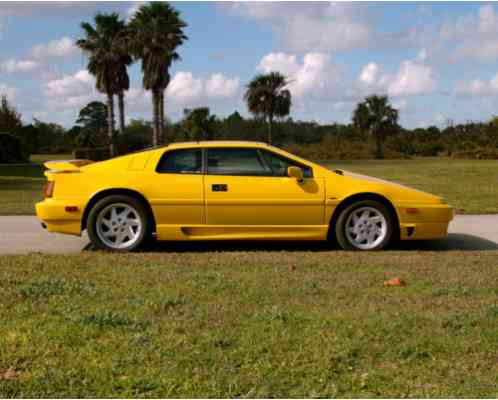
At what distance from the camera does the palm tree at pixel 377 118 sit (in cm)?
6831

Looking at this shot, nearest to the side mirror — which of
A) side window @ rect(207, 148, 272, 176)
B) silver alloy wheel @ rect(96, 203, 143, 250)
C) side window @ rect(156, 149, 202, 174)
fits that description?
side window @ rect(207, 148, 272, 176)

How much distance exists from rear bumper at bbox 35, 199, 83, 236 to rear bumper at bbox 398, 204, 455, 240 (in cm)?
376

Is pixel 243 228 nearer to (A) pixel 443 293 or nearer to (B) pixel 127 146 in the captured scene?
(A) pixel 443 293

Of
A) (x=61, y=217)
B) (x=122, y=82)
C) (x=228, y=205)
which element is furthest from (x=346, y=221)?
(x=122, y=82)

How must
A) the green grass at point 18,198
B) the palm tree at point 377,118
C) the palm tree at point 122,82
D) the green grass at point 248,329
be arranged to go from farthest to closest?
the palm tree at point 377,118 < the palm tree at point 122,82 < the green grass at point 18,198 < the green grass at point 248,329

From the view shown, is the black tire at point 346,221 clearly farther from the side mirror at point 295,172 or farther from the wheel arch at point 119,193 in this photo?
the wheel arch at point 119,193

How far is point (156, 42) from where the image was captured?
46312 millimetres

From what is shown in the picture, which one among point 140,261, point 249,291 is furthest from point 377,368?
point 140,261

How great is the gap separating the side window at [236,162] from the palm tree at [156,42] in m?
38.7

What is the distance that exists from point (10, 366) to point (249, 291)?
2.26 metres

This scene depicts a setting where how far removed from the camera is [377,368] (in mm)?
3908

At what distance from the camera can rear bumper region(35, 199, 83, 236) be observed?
25.8 feet

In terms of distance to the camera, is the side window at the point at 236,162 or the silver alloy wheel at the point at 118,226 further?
the side window at the point at 236,162

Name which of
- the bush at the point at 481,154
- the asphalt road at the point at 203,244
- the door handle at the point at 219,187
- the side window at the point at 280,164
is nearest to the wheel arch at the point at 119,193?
the asphalt road at the point at 203,244
